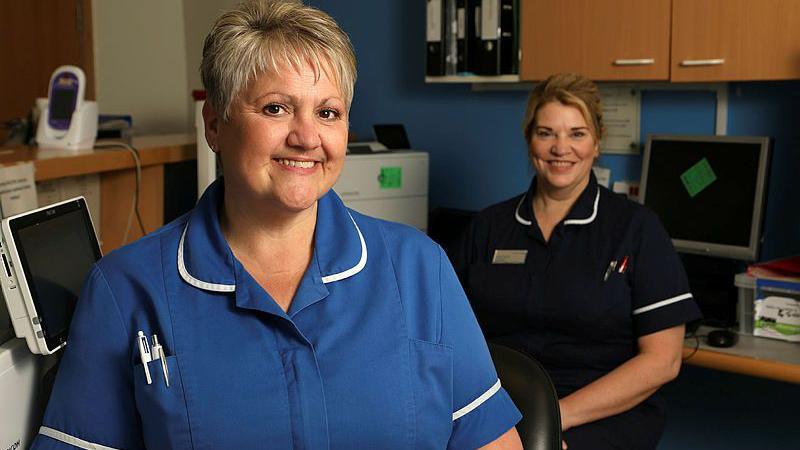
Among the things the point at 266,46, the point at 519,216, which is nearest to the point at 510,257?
the point at 519,216

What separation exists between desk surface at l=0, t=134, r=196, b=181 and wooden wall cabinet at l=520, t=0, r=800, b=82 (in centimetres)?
116

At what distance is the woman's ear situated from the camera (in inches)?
53.7

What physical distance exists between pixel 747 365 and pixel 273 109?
156 centimetres

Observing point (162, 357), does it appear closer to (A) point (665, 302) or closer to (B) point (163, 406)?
(B) point (163, 406)

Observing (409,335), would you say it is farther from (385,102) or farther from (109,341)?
(385,102)

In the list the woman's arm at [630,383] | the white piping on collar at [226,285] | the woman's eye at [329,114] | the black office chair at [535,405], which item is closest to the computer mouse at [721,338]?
the woman's arm at [630,383]

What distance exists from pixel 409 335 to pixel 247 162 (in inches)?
13.6

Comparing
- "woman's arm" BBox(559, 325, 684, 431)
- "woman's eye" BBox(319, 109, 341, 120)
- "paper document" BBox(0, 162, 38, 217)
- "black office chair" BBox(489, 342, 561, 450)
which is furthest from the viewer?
"woman's arm" BBox(559, 325, 684, 431)

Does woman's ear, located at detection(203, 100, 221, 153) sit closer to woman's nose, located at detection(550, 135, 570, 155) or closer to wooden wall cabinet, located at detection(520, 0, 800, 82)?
woman's nose, located at detection(550, 135, 570, 155)

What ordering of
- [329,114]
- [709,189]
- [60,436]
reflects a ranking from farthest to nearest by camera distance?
1. [709,189]
2. [329,114]
3. [60,436]

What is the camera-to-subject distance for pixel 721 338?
2.43m

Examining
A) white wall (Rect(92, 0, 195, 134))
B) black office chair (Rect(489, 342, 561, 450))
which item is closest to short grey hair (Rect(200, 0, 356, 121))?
black office chair (Rect(489, 342, 561, 450))

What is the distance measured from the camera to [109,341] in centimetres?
125

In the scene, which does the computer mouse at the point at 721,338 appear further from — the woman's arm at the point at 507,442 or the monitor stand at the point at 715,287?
the woman's arm at the point at 507,442
